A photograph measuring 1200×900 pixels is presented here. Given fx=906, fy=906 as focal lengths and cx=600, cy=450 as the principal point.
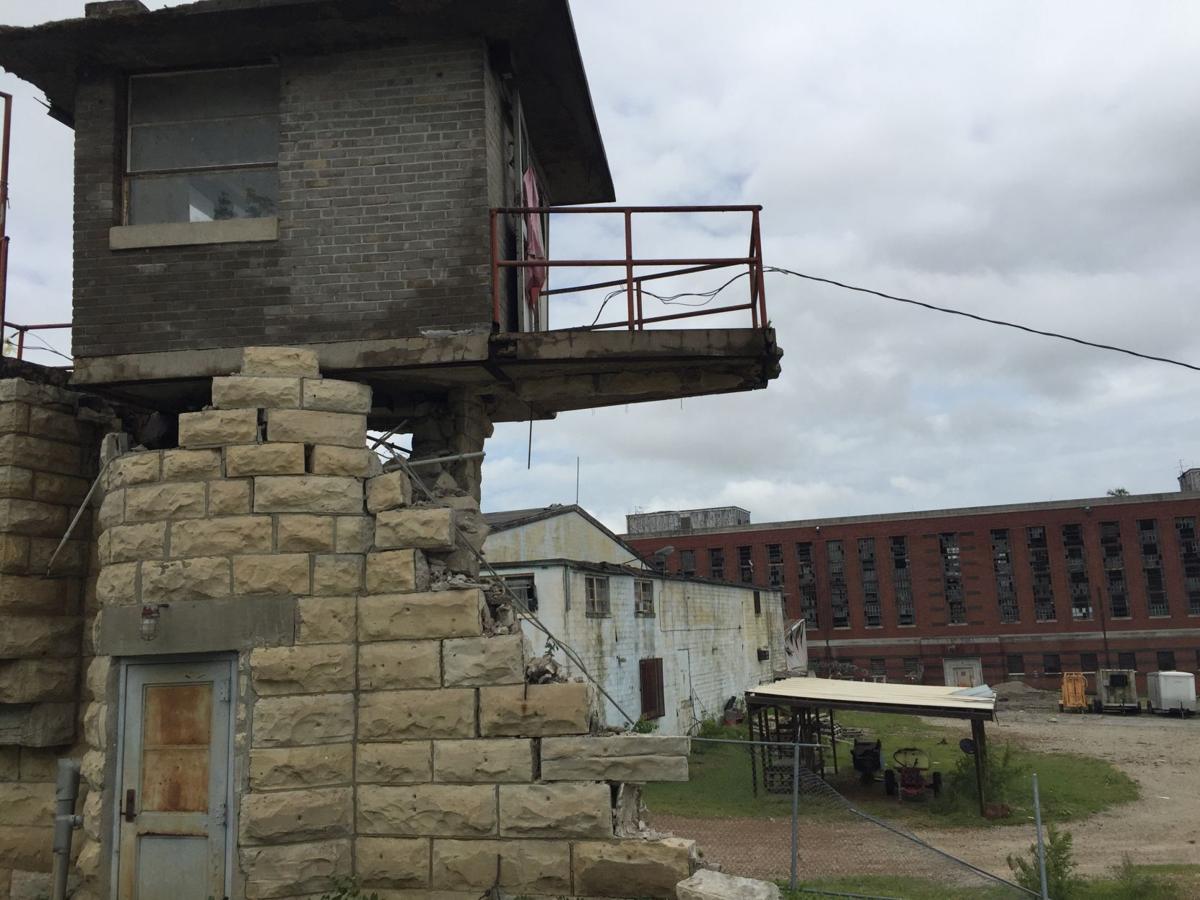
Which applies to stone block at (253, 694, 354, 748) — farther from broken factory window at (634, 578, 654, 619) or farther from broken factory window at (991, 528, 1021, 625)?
broken factory window at (991, 528, 1021, 625)

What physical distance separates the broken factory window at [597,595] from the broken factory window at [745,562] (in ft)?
133

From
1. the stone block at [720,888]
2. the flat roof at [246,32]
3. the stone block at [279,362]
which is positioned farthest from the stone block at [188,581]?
the flat roof at [246,32]

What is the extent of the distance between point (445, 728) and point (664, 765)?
160cm

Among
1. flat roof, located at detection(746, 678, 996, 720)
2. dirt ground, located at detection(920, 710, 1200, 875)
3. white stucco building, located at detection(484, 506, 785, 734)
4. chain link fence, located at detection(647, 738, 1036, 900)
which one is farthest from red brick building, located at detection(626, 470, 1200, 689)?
chain link fence, located at detection(647, 738, 1036, 900)

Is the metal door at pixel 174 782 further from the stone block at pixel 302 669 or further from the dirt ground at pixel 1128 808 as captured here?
the dirt ground at pixel 1128 808

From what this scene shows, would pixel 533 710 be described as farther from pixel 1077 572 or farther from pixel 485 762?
pixel 1077 572

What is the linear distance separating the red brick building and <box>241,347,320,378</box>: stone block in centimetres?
4992

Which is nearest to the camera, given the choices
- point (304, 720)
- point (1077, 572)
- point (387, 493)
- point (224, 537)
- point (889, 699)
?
point (304, 720)

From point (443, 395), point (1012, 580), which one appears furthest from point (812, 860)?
point (1012, 580)

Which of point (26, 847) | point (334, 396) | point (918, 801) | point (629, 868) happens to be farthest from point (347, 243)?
point (918, 801)

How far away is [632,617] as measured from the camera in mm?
24688

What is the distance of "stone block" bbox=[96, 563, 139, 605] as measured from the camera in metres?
6.83

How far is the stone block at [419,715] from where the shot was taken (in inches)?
258

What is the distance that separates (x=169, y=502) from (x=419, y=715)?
2499mm
